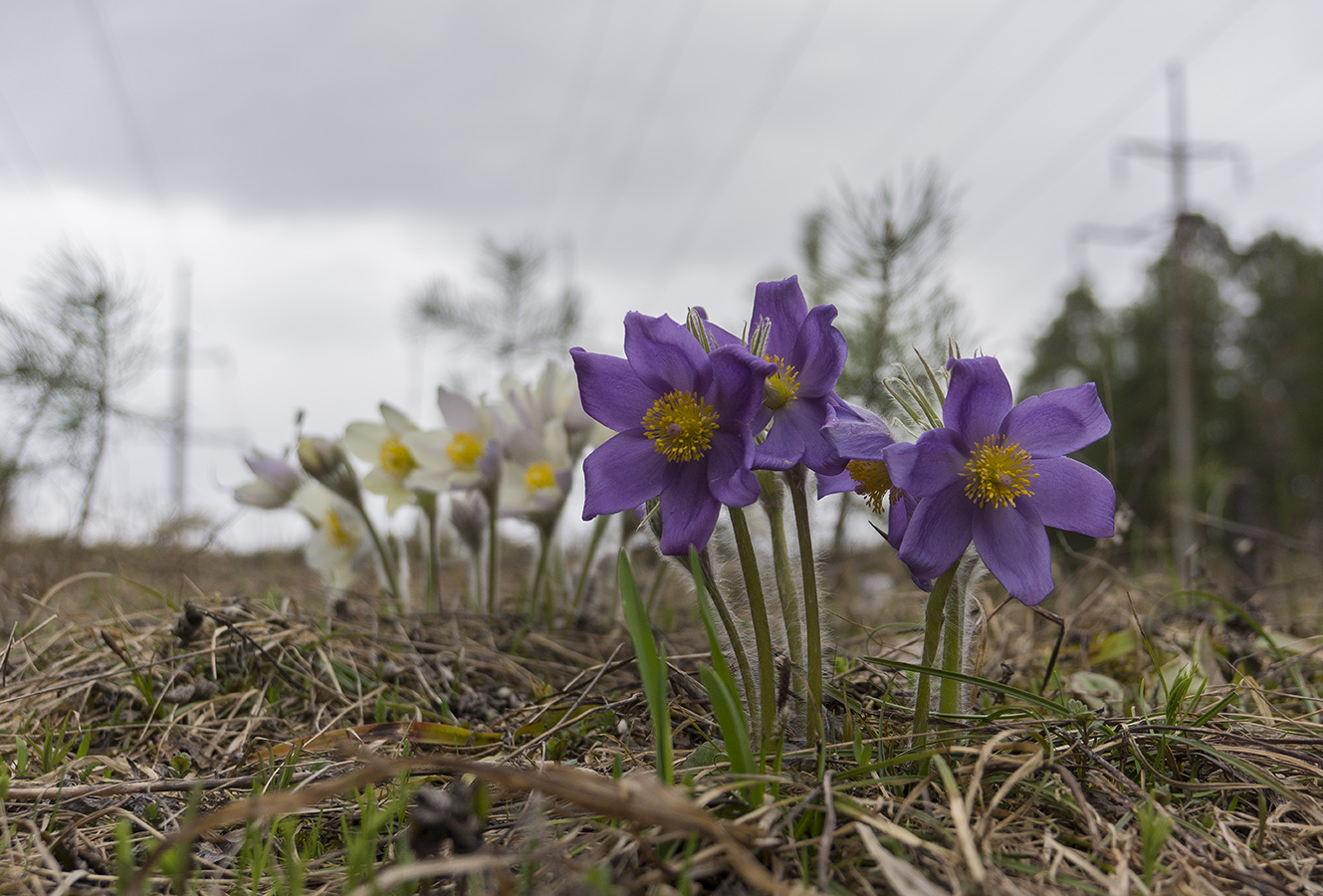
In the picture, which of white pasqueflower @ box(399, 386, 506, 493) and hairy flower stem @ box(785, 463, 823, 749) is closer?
hairy flower stem @ box(785, 463, 823, 749)

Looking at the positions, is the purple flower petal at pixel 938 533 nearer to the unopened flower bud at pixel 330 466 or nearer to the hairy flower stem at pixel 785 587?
the hairy flower stem at pixel 785 587

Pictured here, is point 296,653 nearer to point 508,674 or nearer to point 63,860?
point 508,674

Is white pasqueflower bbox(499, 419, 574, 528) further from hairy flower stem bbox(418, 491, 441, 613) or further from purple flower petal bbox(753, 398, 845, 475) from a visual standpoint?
purple flower petal bbox(753, 398, 845, 475)

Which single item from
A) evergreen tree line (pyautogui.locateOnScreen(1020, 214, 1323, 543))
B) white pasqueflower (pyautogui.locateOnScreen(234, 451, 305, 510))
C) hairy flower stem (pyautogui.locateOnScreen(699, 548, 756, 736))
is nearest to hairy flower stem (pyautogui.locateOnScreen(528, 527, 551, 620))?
white pasqueflower (pyautogui.locateOnScreen(234, 451, 305, 510))

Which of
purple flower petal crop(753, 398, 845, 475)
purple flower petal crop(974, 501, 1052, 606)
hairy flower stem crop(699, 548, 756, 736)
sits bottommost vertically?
hairy flower stem crop(699, 548, 756, 736)

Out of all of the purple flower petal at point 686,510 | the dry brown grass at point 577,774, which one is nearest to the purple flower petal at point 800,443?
the purple flower petal at point 686,510

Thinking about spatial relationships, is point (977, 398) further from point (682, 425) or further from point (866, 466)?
point (682, 425)

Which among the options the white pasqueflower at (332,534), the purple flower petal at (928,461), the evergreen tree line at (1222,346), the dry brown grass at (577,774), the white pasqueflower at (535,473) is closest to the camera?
the dry brown grass at (577,774)

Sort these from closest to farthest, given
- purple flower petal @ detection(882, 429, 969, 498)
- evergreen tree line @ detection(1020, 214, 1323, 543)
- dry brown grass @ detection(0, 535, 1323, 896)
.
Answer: dry brown grass @ detection(0, 535, 1323, 896) → purple flower petal @ detection(882, 429, 969, 498) → evergreen tree line @ detection(1020, 214, 1323, 543)
